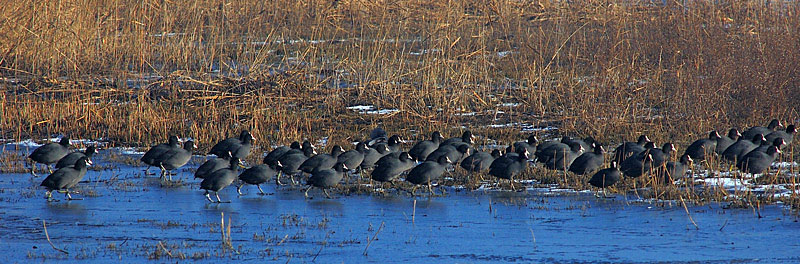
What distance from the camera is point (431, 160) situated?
12.6 m

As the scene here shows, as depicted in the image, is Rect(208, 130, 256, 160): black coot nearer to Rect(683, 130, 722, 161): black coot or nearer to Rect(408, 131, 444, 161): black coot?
Rect(408, 131, 444, 161): black coot

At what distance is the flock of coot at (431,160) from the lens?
11266 millimetres

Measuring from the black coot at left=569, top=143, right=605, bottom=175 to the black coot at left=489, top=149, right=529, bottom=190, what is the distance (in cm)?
59

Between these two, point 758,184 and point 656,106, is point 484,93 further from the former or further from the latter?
point 758,184

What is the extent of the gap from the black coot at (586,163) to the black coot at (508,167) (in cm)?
59

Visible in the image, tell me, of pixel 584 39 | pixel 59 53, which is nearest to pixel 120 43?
pixel 59 53

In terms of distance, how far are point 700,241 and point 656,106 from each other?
29.8ft

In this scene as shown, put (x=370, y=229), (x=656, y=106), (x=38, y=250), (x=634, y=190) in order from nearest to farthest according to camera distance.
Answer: (x=38, y=250) → (x=370, y=229) → (x=634, y=190) → (x=656, y=106)

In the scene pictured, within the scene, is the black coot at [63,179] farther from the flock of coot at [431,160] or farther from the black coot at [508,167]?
the black coot at [508,167]

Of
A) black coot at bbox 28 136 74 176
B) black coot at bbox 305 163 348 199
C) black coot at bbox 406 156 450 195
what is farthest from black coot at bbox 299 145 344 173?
black coot at bbox 28 136 74 176

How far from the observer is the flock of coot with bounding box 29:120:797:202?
37.0 feet

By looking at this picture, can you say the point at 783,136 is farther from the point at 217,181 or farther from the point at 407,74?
the point at 217,181

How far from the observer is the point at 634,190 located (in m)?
11.1

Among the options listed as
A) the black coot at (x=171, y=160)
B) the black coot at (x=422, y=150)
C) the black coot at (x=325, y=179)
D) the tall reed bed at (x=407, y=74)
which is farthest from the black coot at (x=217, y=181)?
the tall reed bed at (x=407, y=74)
